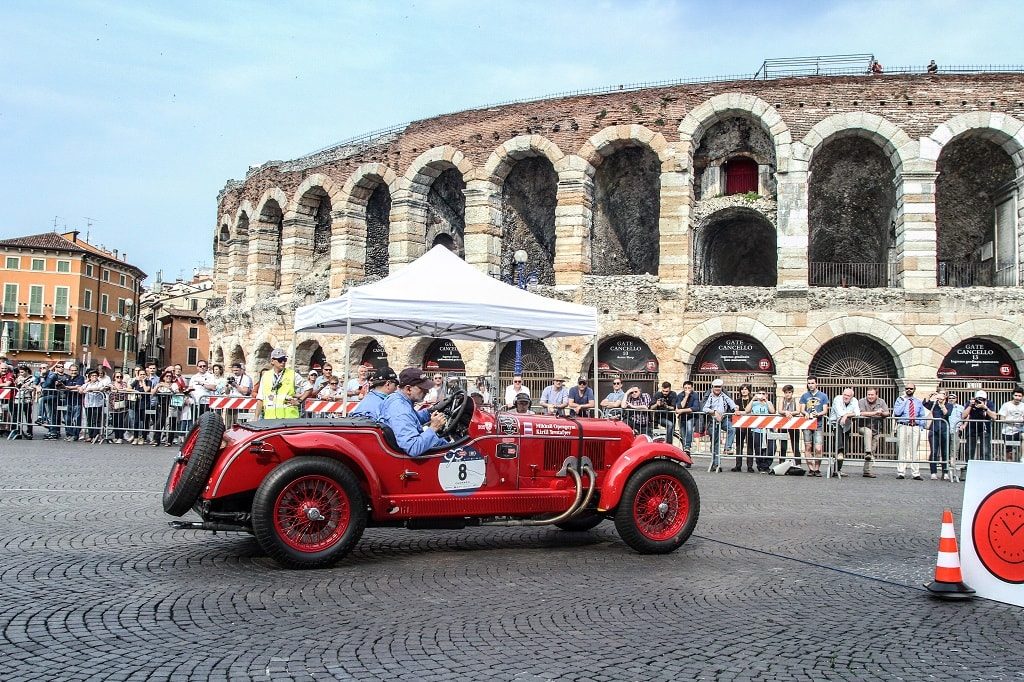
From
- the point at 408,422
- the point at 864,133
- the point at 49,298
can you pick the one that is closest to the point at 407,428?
the point at 408,422

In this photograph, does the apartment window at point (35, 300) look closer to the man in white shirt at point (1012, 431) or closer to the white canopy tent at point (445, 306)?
the white canopy tent at point (445, 306)

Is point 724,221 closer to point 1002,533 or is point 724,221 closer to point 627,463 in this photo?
point 627,463

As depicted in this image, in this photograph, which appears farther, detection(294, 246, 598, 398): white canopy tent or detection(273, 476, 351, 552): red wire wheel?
detection(294, 246, 598, 398): white canopy tent

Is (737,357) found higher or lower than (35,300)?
lower

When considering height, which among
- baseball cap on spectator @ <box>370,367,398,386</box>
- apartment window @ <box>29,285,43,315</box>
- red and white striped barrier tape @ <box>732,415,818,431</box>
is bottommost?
red and white striped barrier tape @ <box>732,415,818,431</box>

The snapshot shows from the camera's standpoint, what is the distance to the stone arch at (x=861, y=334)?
21734 millimetres

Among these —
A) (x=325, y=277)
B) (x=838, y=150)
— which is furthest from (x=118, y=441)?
(x=838, y=150)

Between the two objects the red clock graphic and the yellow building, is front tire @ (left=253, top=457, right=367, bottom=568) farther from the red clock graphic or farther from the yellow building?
the yellow building

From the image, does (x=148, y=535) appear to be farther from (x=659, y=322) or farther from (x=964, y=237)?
(x=964, y=237)

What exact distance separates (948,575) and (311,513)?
4453mm

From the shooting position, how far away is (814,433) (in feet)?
51.4

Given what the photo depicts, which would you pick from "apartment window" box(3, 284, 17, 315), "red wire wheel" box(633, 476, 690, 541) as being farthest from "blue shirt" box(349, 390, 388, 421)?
"apartment window" box(3, 284, 17, 315)

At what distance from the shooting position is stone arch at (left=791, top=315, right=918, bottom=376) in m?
21.7

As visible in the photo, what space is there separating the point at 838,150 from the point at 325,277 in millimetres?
16031
